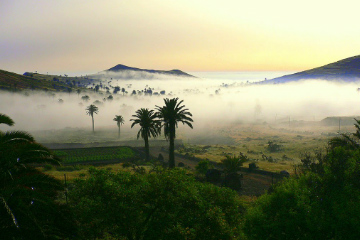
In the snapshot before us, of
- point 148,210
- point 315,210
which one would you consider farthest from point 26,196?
point 315,210

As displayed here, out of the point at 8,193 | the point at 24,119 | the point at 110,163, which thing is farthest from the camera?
the point at 24,119

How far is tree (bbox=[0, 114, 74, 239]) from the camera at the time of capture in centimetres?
940

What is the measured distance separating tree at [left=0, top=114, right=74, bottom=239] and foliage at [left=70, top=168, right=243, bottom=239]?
365 centimetres

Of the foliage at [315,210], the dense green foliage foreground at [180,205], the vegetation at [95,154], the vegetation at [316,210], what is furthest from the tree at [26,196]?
the vegetation at [95,154]

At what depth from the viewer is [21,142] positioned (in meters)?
12.7

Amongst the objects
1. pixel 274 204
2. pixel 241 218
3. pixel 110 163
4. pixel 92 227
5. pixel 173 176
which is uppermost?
pixel 173 176

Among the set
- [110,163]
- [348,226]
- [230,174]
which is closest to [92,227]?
[348,226]

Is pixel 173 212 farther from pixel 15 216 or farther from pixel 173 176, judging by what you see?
pixel 15 216

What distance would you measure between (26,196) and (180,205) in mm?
8584

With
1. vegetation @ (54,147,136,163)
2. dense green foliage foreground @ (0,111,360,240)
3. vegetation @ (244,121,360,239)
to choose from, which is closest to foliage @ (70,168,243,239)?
dense green foliage foreground @ (0,111,360,240)

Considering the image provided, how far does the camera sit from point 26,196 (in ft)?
31.9

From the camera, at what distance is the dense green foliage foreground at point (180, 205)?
1197 cm

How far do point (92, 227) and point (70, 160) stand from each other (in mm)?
42658

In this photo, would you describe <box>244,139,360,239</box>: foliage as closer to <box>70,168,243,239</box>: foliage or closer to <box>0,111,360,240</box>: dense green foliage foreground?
<box>0,111,360,240</box>: dense green foliage foreground
